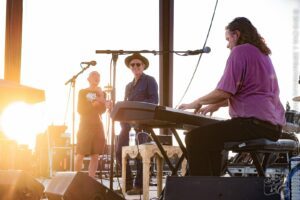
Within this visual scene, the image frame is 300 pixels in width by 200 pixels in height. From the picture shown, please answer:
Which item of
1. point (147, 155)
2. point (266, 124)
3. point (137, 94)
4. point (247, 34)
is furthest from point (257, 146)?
point (137, 94)

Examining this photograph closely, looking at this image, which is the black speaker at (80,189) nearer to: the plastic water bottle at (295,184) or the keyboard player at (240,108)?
the keyboard player at (240,108)

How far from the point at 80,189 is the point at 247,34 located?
1.33 meters

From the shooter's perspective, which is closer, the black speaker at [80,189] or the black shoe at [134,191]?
the black speaker at [80,189]

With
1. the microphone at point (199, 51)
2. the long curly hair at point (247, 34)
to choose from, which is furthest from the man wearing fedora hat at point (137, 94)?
the long curly hair at point (247, 34)

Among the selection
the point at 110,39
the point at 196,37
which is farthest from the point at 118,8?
the point at 196,37

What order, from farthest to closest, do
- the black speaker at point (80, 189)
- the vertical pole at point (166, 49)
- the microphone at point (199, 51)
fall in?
1. the vertical pole at point (166, 49)
2. the microphone at point (199, 51)
3. the black speaker at point (80, 189)

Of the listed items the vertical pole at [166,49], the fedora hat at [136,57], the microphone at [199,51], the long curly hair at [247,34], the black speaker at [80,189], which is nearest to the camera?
→ the black speaker at [80,189]

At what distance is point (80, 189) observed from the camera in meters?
2.42

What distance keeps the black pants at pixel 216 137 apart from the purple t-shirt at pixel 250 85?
2.3 inches

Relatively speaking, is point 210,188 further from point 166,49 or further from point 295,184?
point 166,49

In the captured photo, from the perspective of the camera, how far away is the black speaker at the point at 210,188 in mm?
2279

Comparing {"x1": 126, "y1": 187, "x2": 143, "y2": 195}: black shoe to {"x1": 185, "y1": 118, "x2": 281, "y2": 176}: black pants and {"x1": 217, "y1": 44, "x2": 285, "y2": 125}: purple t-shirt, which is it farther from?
{"x1": 217, "y1": 44, "x2": 285, "y2": 125}: purple t-shirt

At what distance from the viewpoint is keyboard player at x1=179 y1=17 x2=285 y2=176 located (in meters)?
2.47

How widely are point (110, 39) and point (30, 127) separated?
1860mm
